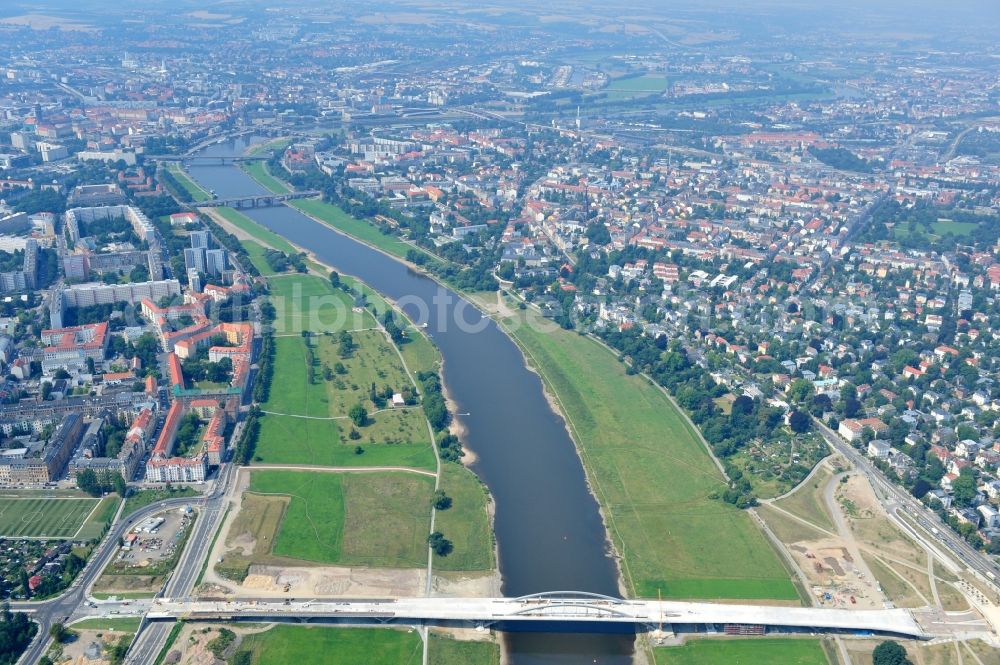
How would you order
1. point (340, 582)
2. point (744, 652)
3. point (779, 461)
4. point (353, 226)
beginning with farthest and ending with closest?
point (353, 226), point (779, 461), point (340, 582), point (744, 652)

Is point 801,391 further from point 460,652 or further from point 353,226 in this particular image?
point 353,226

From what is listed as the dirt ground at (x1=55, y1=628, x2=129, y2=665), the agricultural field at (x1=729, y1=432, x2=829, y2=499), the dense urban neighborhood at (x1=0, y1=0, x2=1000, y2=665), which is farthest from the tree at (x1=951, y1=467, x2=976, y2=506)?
the dirt ground at (x1=55, y1=628, x2=129, y2=665)

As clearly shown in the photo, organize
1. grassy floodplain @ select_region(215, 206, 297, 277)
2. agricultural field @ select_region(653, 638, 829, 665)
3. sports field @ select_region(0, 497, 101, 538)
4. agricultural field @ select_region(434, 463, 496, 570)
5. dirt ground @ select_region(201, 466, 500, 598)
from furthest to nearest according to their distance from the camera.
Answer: grassy floodplain @ select_region(215, 206, 297, 277)
sports field @ select_region(0, 497, 101, 538)
agricultural field @ select_region(434, 463, 496, 570)
dirt ground @ select_region(201, 466, 500, 598)
agricultural field @ select_region(653, 638, 829, 665)

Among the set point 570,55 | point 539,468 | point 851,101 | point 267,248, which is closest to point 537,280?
point 267,248

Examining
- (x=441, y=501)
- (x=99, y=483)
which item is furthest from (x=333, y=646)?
(x=99, y=483)

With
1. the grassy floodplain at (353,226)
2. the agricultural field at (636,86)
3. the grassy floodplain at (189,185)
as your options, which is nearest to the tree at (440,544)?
the grassy floodplain at (353,226)

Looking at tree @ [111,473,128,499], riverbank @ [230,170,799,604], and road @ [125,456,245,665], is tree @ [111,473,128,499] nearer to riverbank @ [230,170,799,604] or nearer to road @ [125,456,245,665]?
road @ [125,456,245,665]

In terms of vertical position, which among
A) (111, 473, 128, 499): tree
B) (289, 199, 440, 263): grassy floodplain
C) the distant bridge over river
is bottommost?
the distant bridge over river
